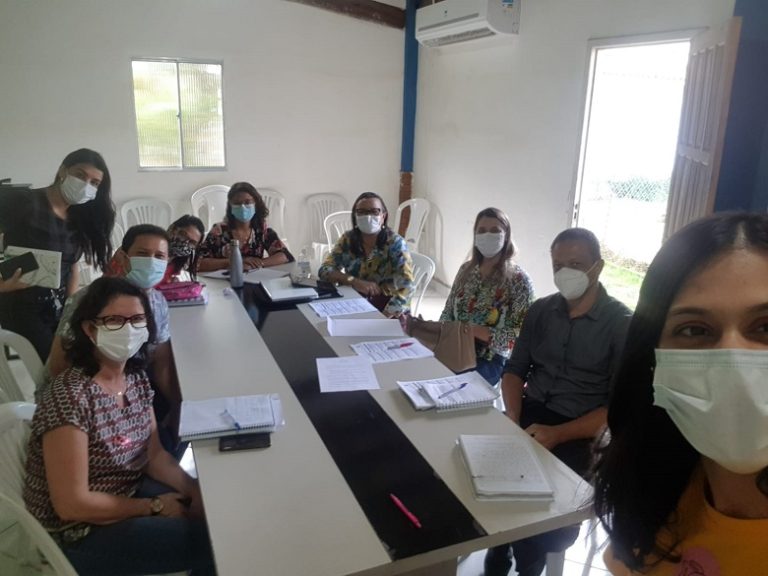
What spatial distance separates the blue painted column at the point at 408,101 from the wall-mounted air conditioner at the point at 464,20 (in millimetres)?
344

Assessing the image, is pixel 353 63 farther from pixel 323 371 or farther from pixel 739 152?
pixel 323 371

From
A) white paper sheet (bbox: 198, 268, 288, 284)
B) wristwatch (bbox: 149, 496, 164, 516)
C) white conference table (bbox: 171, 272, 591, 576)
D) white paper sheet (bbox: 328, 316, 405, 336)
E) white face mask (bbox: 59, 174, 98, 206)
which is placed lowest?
wristwatch (bbox: 149, 496, 164, 516)

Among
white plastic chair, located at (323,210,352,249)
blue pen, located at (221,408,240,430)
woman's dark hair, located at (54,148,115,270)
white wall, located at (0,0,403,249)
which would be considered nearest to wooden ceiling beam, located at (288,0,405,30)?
white wall, located at (0,0,403,249)

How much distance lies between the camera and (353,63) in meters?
5.01

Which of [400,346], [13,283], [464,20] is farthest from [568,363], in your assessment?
[464,20]

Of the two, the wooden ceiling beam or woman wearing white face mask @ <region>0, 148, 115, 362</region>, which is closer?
woman wearing white face mask @ <region>0, 148, 115, 362</region>

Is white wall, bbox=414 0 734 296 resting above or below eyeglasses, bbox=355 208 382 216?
above

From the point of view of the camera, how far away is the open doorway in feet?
10.3

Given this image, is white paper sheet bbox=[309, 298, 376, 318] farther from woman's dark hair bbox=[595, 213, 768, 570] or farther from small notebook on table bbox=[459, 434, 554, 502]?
woman's dark hair bbox=[595, 213, 768, 570]

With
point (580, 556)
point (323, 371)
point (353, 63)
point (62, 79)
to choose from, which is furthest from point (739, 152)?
point (62, 79)

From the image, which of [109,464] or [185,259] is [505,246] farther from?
[109,464]

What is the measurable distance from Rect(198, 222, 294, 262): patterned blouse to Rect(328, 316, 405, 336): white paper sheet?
3.78ft

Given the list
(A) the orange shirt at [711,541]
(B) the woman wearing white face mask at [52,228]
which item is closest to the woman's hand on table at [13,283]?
(B) the woman wearing white face mask at [52,228]

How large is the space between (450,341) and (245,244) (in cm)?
152
